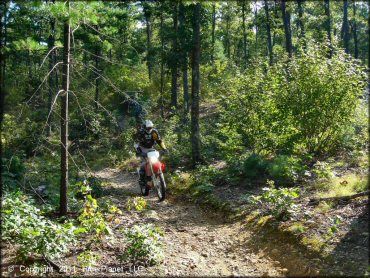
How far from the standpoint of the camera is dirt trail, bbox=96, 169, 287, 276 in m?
5.24

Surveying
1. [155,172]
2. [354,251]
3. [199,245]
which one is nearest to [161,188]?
[155,172]

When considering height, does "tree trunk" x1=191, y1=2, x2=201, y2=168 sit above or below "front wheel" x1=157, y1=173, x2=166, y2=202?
above

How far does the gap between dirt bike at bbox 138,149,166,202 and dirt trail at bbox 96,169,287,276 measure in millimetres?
392

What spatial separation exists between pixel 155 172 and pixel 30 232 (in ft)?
14.2

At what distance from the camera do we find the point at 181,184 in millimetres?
11125

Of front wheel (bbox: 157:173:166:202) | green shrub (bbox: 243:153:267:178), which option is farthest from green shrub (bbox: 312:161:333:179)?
front wheel (bbox: 157:173:166:202)

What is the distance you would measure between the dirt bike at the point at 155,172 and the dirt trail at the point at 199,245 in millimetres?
392

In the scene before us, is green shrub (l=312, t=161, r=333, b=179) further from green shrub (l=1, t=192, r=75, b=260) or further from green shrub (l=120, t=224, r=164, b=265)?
green shrub (l=1, t=192, r=75, b=260)

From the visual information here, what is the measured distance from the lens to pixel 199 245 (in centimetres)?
641

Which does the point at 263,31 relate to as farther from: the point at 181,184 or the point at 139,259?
the point at 139,259

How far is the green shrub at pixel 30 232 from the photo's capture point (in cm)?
500

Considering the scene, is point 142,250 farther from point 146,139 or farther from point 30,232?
point 146,139

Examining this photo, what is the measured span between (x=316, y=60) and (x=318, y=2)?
2615cm

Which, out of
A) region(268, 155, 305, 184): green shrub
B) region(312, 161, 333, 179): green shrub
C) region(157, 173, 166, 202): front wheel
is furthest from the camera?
region(157, 173, 166, 202): front wheel
